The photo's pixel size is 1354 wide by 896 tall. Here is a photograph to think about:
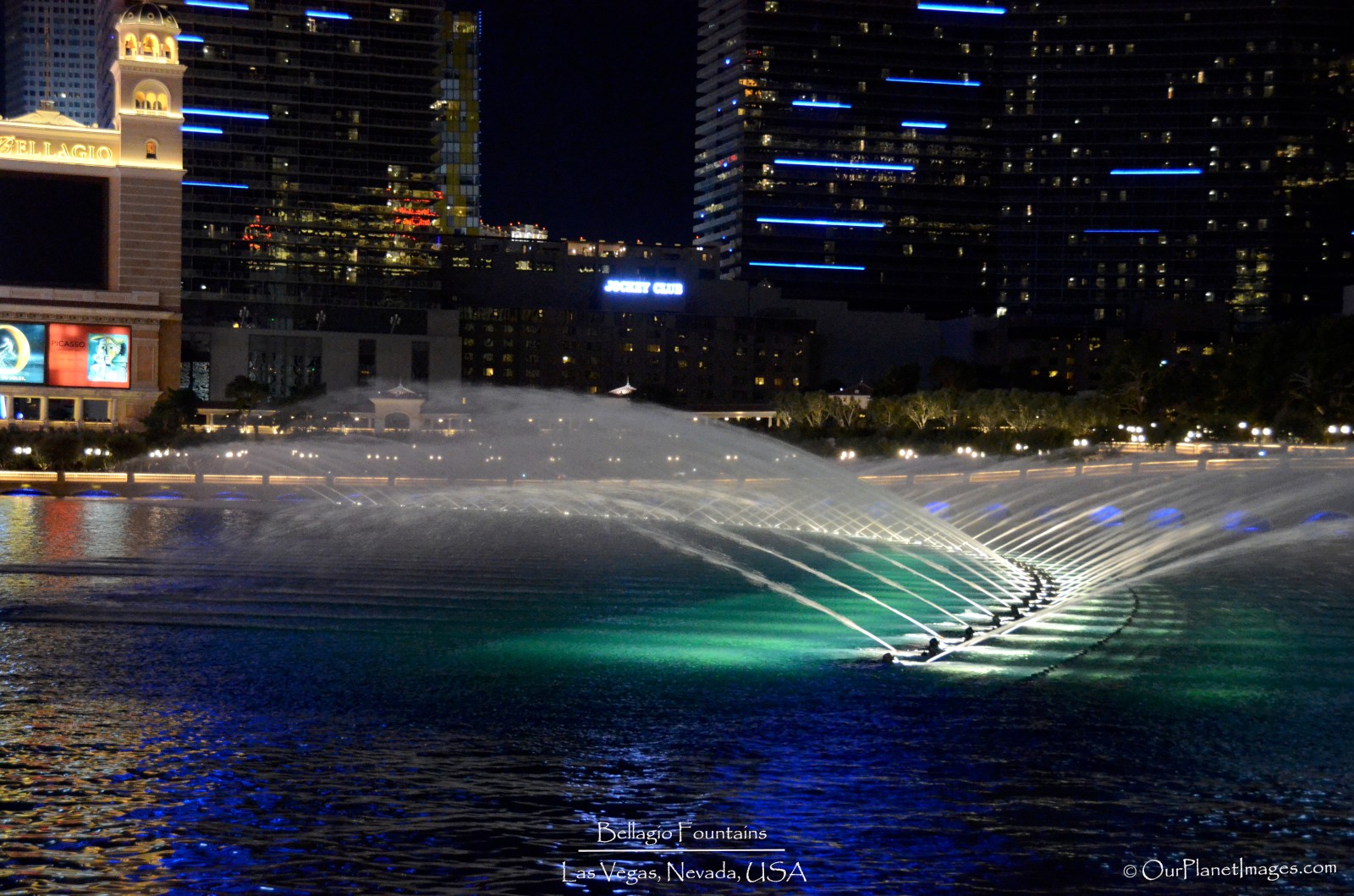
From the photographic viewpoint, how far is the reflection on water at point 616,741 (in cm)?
1292

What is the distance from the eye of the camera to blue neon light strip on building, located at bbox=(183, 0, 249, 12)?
5979 inches

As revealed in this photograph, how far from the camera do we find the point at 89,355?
106062 mm

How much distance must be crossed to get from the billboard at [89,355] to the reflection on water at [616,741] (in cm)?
8245

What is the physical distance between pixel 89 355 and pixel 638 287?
3097 inches

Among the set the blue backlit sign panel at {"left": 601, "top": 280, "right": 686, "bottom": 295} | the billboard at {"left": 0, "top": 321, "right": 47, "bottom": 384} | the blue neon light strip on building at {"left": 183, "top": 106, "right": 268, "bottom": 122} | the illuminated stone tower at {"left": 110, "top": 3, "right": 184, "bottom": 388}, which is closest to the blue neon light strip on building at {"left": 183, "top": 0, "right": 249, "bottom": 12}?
the blue neon light strip on building at {"left": 183, "top": 106, "right": 268, "bottom": 122}

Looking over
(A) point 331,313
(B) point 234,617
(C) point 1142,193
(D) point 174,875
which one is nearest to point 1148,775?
(D) point 174,875

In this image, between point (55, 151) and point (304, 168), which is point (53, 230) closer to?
point (55, 151)

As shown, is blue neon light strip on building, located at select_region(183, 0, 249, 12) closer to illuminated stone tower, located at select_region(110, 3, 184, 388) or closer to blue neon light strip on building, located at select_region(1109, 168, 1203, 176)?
illuminated stone tower, located at select_region(110, 3, 184, 388)

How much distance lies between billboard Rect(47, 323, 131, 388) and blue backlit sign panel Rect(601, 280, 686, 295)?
74.5 m

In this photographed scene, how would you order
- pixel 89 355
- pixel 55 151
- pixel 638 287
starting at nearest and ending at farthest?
pixel 55 151 < pixel 89 355 < pixel 638 287

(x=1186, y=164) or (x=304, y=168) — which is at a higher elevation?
(x=1186, y=164)

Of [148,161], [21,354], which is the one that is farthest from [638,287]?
[21,354]

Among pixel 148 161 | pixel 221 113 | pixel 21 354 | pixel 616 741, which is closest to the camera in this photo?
pixel 616 741

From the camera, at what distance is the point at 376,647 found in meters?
22.3
